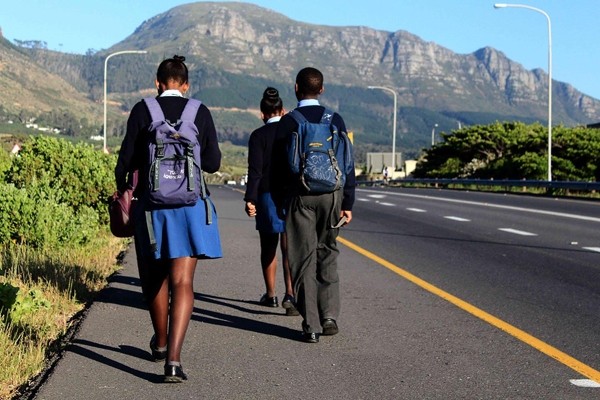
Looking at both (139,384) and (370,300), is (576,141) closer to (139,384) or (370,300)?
(370,300)

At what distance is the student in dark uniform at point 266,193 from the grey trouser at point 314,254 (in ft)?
2.44

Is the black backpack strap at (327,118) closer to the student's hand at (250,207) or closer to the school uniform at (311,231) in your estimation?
the school uniform at (311,231)

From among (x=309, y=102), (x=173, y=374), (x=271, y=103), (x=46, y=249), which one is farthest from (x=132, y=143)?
(x=46, y=249)

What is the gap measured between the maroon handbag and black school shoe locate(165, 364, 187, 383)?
92 cm

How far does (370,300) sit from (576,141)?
46.7 m

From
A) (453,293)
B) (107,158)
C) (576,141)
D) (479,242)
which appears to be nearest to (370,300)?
(453,293)

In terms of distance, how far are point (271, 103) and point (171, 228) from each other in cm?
304

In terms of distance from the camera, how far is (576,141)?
54688 millimetres

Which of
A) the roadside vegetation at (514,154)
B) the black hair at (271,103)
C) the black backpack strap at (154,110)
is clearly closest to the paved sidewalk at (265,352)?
the black backpack strap at (154,110)

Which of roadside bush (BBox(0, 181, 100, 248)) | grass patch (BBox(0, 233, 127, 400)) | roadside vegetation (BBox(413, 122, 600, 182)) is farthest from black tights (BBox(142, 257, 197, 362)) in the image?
roadside vegetation (BBox(413, 122, 600, 182))

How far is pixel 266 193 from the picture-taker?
906cm

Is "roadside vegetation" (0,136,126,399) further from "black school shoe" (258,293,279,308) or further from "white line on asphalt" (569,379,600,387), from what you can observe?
"white line on asphalt" (569,379,600,387)

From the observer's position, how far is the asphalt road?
20.9ft

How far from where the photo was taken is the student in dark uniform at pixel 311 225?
305 inches
